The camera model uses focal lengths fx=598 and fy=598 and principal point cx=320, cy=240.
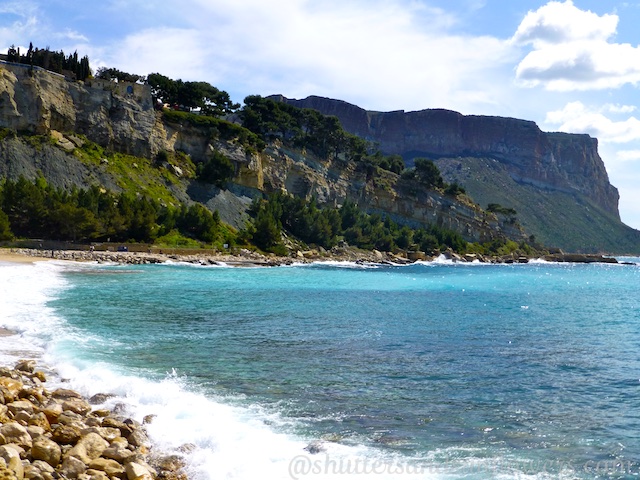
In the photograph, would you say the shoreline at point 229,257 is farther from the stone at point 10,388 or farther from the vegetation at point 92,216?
the stone at point 10,388

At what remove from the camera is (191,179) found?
8988cm

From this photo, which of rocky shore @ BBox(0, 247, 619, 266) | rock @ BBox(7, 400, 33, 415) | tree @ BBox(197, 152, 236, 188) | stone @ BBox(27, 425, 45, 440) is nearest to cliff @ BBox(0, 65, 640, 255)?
tree @ BBox(197, 152, 236, 188)

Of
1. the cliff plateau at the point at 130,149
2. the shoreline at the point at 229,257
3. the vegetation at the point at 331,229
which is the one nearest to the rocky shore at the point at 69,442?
the shoreline at the point at 229,257

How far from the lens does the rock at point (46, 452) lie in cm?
808

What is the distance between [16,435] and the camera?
8289 millimetres

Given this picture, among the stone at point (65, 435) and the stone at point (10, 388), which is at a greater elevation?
the stone at point (10, 388)

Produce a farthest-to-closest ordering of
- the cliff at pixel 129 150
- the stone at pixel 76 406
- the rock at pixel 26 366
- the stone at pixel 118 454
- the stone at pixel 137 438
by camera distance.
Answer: the cliff at pixel 129 150, the rock at pixel 26 366, the stone at pixel 76 406, the stone at pixel 137 438, the stone at pixel 118 454

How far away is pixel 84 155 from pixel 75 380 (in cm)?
7126

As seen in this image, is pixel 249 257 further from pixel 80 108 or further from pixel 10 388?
pixel 10 388

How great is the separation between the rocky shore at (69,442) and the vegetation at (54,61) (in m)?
80.4

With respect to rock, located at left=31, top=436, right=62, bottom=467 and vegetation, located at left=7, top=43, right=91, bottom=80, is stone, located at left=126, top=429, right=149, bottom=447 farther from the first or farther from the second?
vegetation, located at left=7, top=43, right=91, bottom=80

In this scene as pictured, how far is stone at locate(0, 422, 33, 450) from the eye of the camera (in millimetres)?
8203

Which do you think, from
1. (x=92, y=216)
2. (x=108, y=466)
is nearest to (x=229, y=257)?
(x=92, y=216)

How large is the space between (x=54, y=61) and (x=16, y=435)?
88.2 metres
